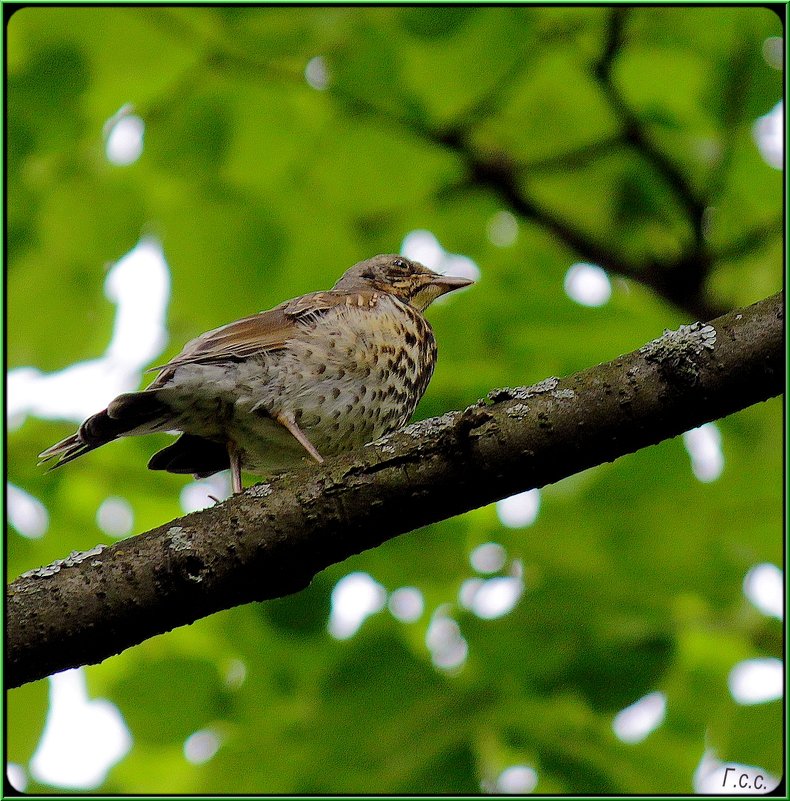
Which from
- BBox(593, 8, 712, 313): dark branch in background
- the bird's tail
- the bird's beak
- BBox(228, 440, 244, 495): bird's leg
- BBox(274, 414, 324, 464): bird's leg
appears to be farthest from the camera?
BBox(593, 8, 712, 313): dark branch in background

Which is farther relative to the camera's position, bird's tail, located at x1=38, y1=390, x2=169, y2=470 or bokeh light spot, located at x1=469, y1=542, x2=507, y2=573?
bokeh light spot, located at x1=469, y1=542, x2=507, y2=573

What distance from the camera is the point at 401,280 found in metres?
4.82

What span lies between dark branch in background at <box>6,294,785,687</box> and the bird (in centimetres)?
97

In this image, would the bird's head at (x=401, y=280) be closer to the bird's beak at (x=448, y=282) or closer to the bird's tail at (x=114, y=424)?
the bird's beak at (x=448, y=282)

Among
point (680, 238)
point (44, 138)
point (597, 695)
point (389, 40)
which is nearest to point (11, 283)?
point (44, 138)

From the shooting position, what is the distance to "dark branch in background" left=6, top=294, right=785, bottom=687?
2.33 meters

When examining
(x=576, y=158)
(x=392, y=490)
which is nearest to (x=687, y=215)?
(x=576, y=158)

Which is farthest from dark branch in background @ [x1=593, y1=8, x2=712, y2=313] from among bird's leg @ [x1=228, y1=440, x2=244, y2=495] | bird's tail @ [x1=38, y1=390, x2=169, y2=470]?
bird's tail @ [x1=38, y1=390, x2=169, y2=470]

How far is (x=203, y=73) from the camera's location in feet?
14.9

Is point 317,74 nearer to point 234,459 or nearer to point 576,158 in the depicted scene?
point 576,158

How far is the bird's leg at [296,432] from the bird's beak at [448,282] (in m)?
1.45

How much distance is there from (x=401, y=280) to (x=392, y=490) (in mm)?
2577

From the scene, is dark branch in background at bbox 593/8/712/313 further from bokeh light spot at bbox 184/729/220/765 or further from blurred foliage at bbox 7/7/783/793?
bokeh light spot at bbox 184/729/220/765

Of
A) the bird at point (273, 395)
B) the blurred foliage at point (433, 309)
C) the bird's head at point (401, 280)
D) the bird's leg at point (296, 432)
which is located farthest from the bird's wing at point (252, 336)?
the bird's head at point (401, 280)
